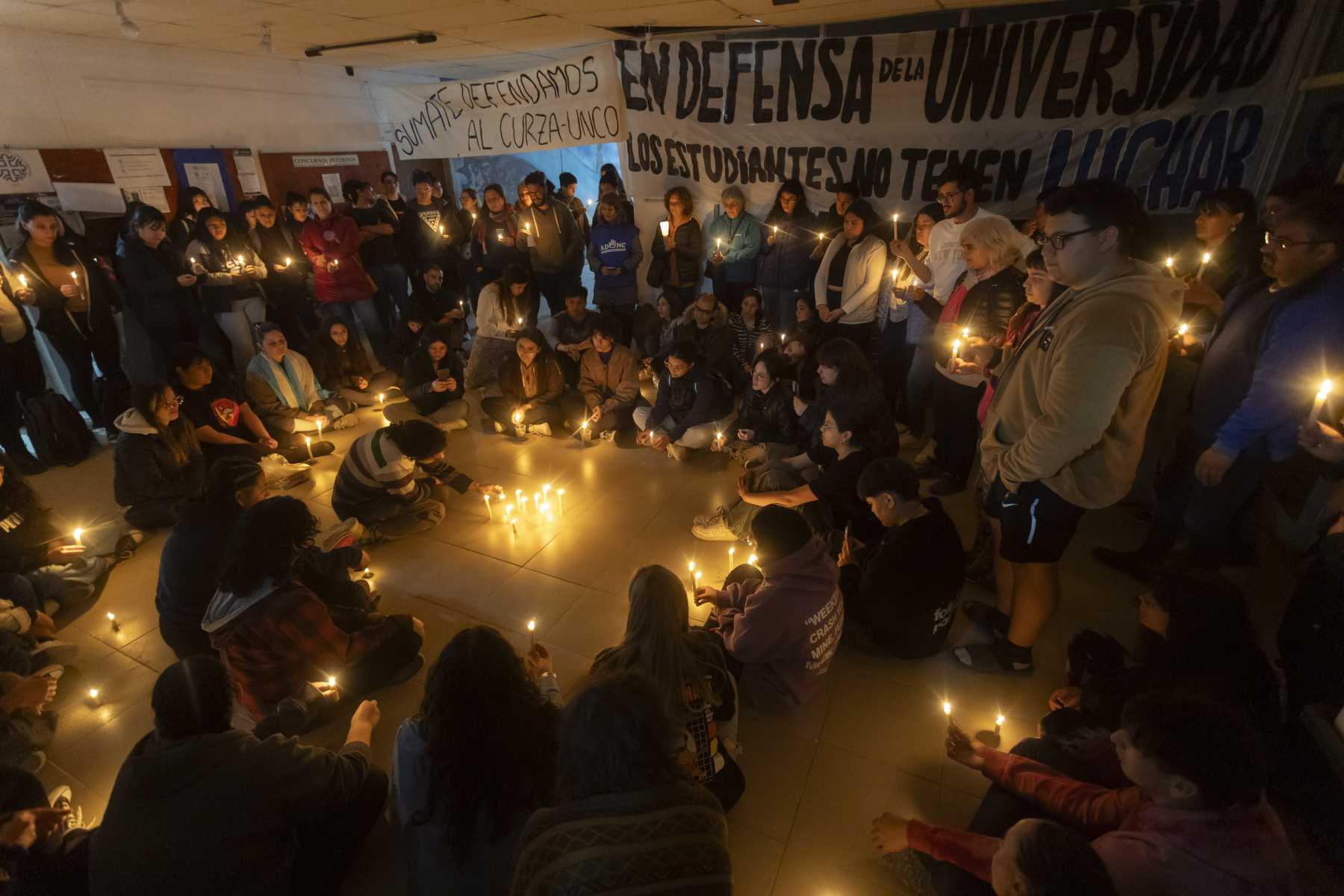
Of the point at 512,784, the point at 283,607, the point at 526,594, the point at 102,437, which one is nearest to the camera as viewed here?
the point at 512,784

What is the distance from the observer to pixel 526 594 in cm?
379

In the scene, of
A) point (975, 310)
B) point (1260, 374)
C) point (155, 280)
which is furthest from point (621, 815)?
point (155, 280)

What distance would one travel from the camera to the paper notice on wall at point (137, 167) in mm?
6426

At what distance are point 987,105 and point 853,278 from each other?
1746 mm

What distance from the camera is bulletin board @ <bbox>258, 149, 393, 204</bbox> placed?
787cm

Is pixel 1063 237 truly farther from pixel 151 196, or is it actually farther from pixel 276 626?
pixel 151 196

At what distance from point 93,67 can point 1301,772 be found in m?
10.2

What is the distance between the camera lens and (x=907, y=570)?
2.85m

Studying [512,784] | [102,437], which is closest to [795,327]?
[512,784]

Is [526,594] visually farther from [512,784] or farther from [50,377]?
[50,377]

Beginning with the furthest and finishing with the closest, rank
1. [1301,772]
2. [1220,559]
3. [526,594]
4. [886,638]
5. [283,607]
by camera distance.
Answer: [526,594] → [1220,559] → [886,638] → [283,607] → [1301,772]

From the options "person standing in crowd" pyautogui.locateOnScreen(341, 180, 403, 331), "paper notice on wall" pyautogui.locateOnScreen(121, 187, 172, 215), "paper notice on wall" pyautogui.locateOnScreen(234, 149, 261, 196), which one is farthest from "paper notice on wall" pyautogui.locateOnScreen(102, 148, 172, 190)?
"person standing in crowd" pyautogui.locateOnScreen(341, 180, 403, 331)

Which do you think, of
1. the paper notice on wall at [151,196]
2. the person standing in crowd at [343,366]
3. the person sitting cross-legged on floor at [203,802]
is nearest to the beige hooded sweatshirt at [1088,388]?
the person sitting cross-legged on floor at [203,802]

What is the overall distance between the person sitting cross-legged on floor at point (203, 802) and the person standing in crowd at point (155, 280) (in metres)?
5.37
